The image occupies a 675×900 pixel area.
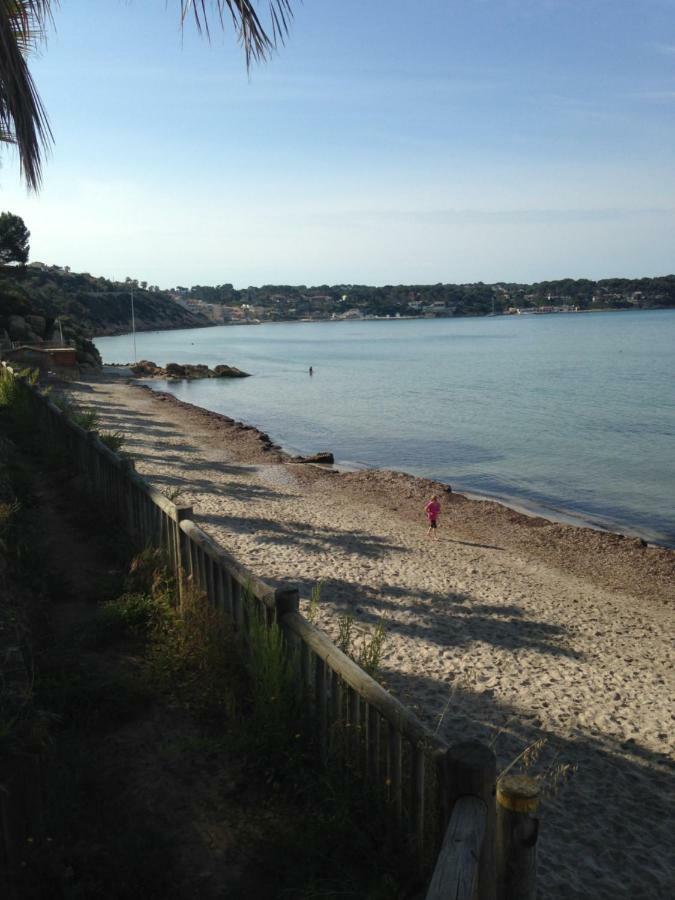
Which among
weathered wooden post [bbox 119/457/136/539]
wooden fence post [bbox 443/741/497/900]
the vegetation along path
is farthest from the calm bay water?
wooden fence post [bbox 443/741/497/900]

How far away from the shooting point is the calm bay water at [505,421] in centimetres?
2311

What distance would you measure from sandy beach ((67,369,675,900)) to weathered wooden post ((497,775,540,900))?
1.83 meters

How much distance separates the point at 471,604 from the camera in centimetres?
1005

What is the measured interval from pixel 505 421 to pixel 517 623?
3031cm

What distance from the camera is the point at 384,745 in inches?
159

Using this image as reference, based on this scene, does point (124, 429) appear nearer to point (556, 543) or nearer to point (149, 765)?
point (556, 543)

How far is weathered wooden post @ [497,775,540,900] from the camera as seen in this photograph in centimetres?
266

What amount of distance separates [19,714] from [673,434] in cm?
3492

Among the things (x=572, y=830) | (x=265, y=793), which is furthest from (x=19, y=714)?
(x=572, y=830)

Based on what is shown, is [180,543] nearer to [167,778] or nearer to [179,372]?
[167,778]

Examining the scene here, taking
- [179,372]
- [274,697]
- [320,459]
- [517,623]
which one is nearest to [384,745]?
[274,697]

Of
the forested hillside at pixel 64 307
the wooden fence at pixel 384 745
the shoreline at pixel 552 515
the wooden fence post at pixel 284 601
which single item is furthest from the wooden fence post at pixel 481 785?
the forested hillside at pixel 64 307

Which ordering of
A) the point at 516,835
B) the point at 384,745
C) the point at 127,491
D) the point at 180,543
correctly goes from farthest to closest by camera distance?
1. the point at 127,491
2. the point at 180,543
3. the point at 384,745
4. the point at 516,835

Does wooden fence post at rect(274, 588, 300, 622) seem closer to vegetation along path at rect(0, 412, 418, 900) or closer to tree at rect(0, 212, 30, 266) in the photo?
vegetation along path at rect(0, 412, 418, 900)
